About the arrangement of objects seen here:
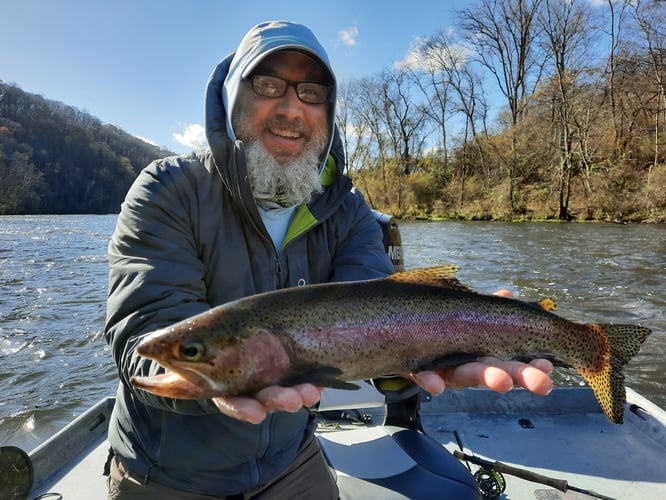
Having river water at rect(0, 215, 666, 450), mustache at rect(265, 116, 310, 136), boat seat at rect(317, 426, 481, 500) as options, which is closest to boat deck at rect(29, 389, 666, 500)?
boat seat at rect(317, 426, 481, 500)

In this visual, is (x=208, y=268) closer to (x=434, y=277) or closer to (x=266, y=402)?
(x=266, y=402)

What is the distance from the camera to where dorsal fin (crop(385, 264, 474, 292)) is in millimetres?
2127

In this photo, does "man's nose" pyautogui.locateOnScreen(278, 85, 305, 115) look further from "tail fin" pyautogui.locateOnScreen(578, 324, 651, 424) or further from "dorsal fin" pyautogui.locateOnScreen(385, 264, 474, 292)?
"tail fin" pyautogui.locateOnScreen(578, 324, 651, 424)

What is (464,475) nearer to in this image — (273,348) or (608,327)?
(608,327)

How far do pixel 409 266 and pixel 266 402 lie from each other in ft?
48.8

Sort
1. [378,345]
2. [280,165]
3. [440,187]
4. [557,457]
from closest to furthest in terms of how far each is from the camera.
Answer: [378,345] < [280,165] < [557,457] < [440,187]

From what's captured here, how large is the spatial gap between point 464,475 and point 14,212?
3902 inches

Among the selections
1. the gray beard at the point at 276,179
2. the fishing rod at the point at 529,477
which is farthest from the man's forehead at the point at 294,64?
the fishing rod at the point at 529,477

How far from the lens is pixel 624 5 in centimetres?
2944

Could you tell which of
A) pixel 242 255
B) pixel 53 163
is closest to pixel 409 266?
pixel 242 255

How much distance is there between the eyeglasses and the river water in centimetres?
583

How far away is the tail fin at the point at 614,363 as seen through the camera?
2.38 metres

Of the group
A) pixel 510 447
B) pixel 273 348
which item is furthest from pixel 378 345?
pixel 510 447

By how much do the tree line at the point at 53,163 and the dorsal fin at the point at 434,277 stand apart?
94961mm
